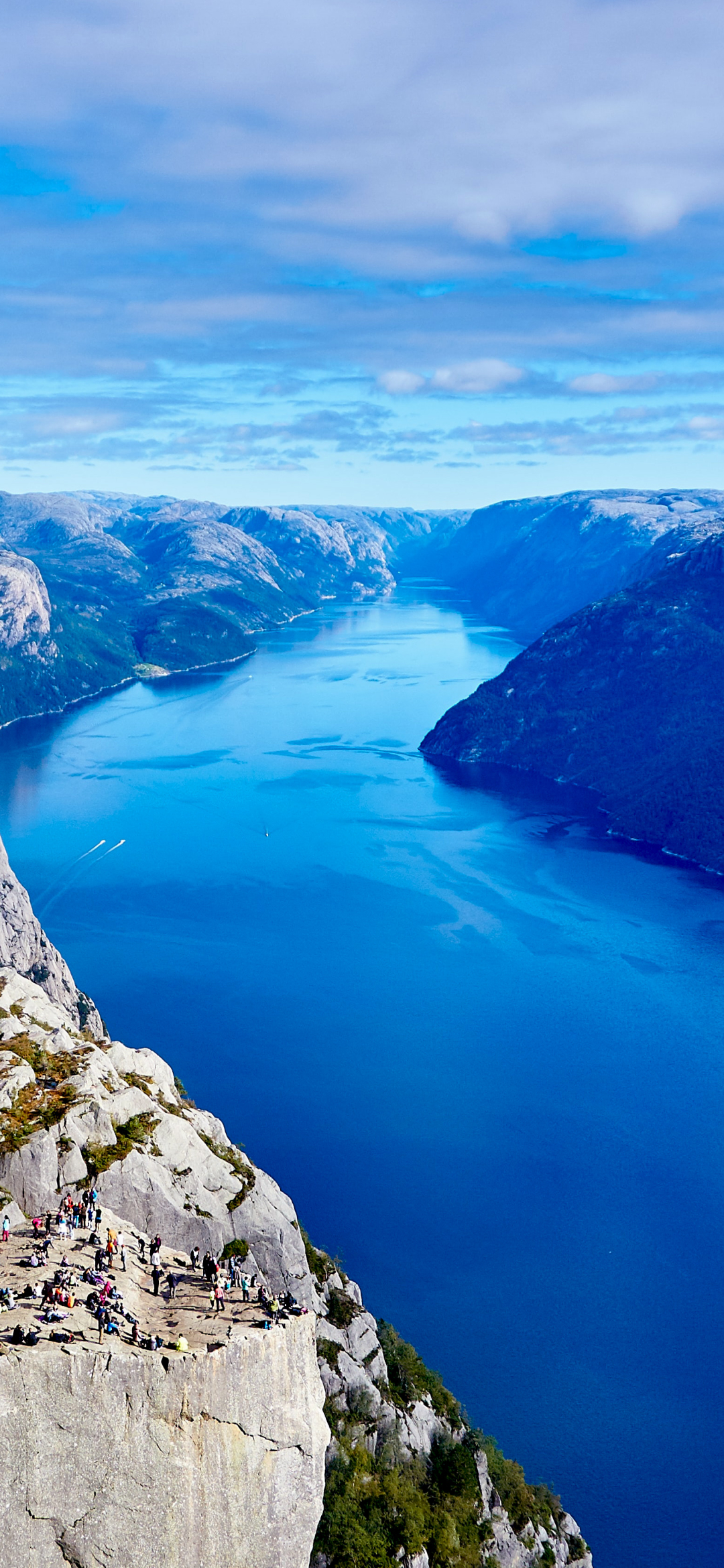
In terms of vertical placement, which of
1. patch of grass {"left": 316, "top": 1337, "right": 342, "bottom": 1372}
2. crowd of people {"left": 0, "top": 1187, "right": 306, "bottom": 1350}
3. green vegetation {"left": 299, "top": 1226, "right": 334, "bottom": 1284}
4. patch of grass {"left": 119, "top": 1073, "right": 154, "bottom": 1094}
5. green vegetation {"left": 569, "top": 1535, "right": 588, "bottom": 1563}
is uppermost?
patch of grass {"left": 119, "top": 1073, "right": 154, "bottom": 1094}

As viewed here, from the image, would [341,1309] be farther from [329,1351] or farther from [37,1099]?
[37,1099]

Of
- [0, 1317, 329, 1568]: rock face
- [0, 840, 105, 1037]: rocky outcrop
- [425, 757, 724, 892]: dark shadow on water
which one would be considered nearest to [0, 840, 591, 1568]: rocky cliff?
[0, 1317, 329, 1568]: rock face

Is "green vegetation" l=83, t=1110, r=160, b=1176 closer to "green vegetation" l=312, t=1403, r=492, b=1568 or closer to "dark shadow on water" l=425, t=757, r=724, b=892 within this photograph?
"green vegetation" l=312, t=1403, r=492, b=1568

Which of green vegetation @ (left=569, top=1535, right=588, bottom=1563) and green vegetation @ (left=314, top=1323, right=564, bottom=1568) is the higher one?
green vegetation @ (left=314, top=1323, right=564, bottom=1568)

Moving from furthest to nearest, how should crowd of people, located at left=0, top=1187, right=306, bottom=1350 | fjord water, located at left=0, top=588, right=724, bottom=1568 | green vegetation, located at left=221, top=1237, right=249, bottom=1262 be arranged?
fjord water, located at left=0, top=588, right=724, bottom=1568 < green vegetation, located at left=221, top=1237, right=249, bottom=1262 < crowd of people, located at left=0, top=1187, right=306, bottom=1350

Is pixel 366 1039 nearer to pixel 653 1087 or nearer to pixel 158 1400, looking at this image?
pixel 653 1087

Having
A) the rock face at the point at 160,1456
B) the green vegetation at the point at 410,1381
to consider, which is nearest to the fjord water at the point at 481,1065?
the green vegetation at the point at 410,1381

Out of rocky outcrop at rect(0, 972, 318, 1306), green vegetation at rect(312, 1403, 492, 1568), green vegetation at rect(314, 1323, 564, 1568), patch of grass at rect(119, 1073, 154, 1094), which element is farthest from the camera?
patch of grass at rect(119, 1073, 154, 1094)
